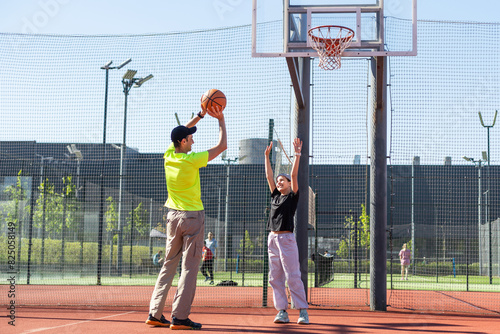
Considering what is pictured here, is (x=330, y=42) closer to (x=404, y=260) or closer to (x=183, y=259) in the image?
(x=183, y=259)

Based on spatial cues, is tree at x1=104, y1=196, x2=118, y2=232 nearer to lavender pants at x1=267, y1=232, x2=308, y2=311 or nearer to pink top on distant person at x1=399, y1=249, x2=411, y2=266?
pink top on distant person at x1=399, y1=249, x2=411, y2=266

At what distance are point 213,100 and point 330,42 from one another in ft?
6.18

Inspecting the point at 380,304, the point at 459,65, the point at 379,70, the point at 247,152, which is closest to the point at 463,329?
the point at 380,304

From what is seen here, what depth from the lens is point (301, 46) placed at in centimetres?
693

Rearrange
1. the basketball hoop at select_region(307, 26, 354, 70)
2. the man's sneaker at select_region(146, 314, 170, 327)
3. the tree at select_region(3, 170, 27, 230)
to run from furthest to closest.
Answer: the tree at select_region(3, 170, 27, 230) < the basketball hoop at select_region(307, 26, 354, 70) < the man's sneaker at select_region(146, 314, 170, 327)

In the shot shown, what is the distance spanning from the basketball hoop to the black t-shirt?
1737 millimetres

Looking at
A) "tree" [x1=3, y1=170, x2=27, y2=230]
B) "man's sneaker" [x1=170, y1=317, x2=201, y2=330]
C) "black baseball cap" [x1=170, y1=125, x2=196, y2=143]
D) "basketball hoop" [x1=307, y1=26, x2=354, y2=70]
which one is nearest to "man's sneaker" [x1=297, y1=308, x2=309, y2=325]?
"man's sneaker" [x1=170, y1=317, x2=201, y2=330]

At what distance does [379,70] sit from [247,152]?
6324mm

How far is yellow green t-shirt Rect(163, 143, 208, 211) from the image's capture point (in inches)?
225

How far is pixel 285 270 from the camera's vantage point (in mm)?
6457

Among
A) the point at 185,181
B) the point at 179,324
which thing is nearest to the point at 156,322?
the point at 179,324

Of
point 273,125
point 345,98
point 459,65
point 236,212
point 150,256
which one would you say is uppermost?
point 459,65

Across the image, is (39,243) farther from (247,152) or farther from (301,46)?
(301,46)

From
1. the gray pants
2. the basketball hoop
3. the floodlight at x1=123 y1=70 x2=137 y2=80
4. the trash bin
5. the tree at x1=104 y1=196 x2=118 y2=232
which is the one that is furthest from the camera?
the tree at x1=104 y1=196 x2=118 y2=232
